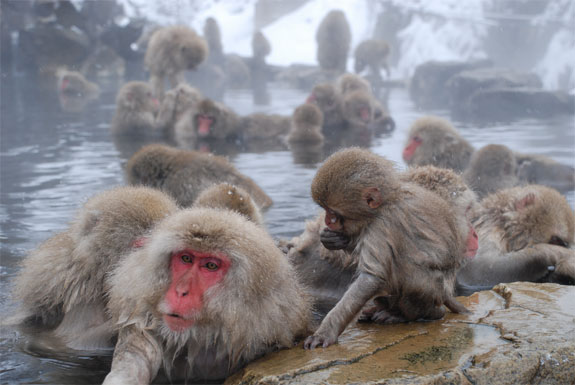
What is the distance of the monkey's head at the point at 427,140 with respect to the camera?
7.16 meters

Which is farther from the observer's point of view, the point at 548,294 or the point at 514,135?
the point at 514,135

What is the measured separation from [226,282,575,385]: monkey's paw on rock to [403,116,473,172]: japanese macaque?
4.02 meters

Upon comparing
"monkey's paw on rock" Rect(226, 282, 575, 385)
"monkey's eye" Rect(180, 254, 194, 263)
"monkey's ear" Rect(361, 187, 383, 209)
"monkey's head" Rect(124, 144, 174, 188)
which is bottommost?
"monkey's paw on rock" Rect(226, 282, 575, 385)

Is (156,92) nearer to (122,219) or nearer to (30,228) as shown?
(30,228)

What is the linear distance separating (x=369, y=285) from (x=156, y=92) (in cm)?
989

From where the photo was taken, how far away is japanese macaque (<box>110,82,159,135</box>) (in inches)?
420

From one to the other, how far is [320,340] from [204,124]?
7235mm

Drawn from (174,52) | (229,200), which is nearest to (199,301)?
(229,200)

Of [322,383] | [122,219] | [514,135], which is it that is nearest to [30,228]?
[122,219]

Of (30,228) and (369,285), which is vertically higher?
(369,285)

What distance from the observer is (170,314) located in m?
2.53

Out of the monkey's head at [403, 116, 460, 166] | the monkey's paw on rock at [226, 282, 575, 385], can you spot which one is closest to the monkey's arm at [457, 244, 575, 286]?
the monkey's paw on rock at [226, 282, 575, 385]

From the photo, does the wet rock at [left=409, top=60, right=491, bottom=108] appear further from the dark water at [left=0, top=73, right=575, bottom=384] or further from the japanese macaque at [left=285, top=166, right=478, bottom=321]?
the japanese macaque at [left=285, top=166, right=478, bottom=321]

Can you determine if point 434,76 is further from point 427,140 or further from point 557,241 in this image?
point 557,241
